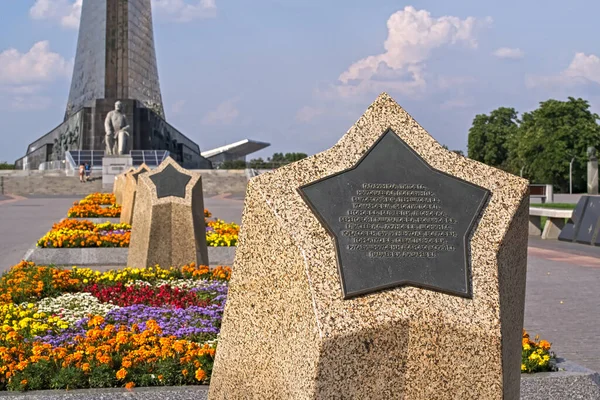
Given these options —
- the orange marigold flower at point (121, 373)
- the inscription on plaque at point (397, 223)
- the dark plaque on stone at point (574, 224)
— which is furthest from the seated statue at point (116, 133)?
the inscription on plaque at point (397, 223)

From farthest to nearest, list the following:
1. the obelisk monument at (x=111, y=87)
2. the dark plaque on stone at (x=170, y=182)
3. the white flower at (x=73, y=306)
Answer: the obelisk monument at (x=111, y=87) → the dark plaque on stone at (x=170, y=182) → the white flower at (x=73, y=306)

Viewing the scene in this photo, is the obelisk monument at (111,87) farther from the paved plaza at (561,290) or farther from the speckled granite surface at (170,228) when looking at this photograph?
the speckled granite surface at (170,228)

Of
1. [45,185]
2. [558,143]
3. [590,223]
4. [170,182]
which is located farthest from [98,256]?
[558,143]

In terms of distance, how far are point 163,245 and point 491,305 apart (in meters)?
6.64

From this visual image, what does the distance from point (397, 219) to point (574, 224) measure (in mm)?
14104

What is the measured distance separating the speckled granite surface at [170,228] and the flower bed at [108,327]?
28 cm

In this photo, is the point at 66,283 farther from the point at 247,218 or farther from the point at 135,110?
the point at 135,110

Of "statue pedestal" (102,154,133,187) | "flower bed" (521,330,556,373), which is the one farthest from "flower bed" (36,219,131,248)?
"statue pedestal" (102,154,133,187)

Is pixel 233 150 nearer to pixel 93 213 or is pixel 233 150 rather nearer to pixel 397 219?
pixel 93 213

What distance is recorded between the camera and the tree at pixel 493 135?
82.7 meters

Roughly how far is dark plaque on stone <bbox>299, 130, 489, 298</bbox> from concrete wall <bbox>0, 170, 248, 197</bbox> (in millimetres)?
41803

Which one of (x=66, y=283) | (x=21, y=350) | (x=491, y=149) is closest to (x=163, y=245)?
(x=66, y=283)

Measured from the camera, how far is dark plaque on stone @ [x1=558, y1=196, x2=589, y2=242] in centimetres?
1736

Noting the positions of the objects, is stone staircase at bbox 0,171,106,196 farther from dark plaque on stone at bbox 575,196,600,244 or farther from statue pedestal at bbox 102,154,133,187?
dark plaque on stone at bbox 575,196,600,244
